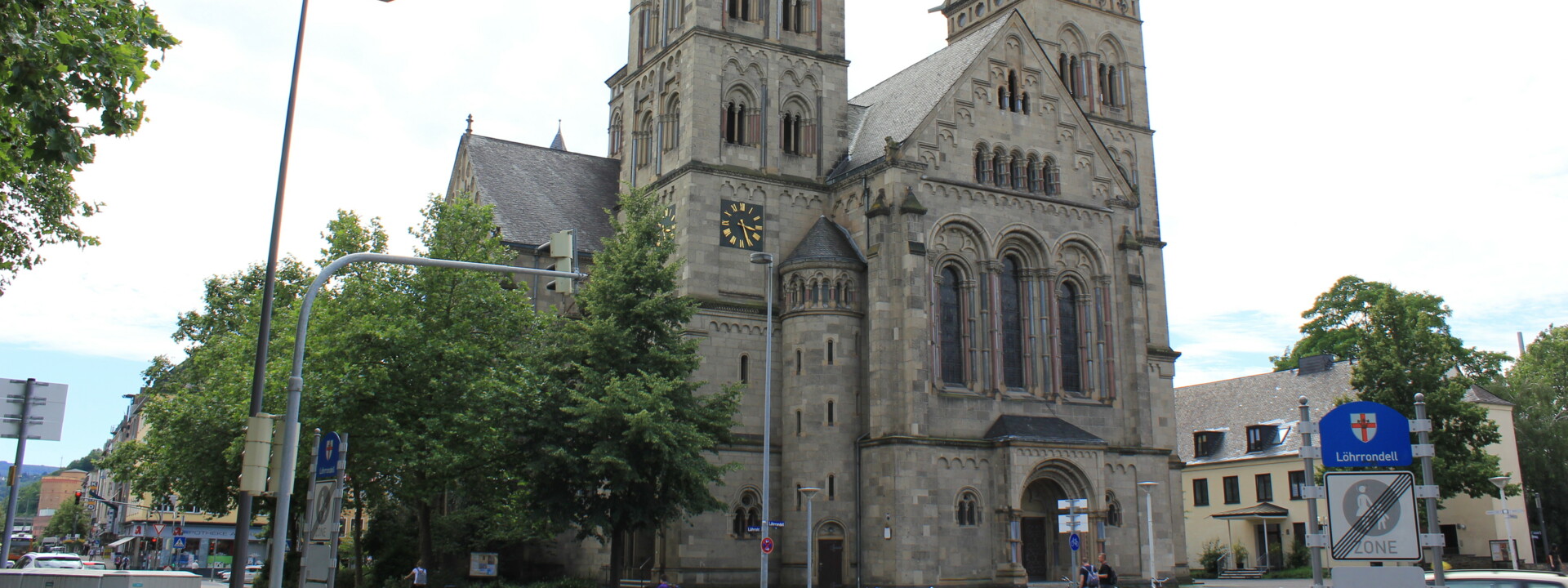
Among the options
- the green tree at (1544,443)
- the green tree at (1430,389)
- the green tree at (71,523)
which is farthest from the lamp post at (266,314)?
the green tree at (71,523)

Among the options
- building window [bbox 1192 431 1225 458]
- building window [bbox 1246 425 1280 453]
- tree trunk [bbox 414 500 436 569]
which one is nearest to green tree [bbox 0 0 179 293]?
tree trunk [bbox 414 500 436 569]

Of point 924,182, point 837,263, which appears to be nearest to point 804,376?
point 837,263

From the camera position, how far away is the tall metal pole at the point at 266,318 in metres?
16.0

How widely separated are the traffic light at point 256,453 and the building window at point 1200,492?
5709 centimetres

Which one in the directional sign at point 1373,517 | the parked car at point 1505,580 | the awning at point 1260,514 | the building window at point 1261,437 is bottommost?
the parked car at point 1505,580

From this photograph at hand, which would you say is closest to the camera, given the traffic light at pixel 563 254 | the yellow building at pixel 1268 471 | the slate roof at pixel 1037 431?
the traffic light at pixel 563 254

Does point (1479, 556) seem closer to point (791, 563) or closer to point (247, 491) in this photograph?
point (791, 563)

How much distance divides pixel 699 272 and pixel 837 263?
184 inches

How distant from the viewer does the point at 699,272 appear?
133ft

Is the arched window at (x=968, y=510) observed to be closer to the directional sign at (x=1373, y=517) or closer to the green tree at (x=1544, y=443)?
the directional sign at (x=1373, y=517)

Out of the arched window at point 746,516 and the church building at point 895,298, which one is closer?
the church building at point 895,298

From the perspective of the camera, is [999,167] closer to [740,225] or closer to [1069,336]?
[1069,336]

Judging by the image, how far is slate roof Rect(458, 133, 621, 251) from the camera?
150 ft

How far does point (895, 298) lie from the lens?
129ft
